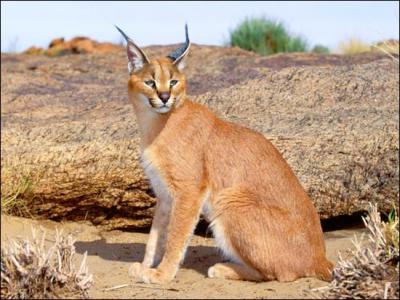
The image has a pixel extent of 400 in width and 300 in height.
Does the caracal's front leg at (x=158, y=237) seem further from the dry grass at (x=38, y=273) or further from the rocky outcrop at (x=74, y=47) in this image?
the rocky outcrop at (x=74, y=47)

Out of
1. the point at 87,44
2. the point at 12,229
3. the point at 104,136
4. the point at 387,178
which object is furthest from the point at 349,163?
the point at 87,44

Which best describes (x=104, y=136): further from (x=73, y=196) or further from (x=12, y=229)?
(x=12, y=229)

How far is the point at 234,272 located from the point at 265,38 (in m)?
14.6

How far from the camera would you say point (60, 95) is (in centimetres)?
1032

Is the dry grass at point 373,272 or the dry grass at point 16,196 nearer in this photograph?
the dry grass at point 373,272

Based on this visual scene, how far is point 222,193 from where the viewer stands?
6.52 m

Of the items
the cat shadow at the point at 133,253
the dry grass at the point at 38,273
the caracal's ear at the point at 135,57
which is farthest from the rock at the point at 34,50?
the dry grass at the point at 38,273

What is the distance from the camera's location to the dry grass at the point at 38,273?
18.1ft

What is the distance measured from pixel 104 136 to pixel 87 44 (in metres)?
14.1

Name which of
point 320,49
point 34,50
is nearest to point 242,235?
point 320,49

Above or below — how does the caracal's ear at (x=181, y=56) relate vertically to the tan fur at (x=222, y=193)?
above

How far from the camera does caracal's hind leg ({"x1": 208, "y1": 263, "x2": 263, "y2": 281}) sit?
6.40m

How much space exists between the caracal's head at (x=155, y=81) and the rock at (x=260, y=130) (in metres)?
1.27

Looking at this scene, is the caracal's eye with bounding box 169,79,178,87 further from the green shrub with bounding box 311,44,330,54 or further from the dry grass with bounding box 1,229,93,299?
the green shrub with bounding box 311,44,330,54
